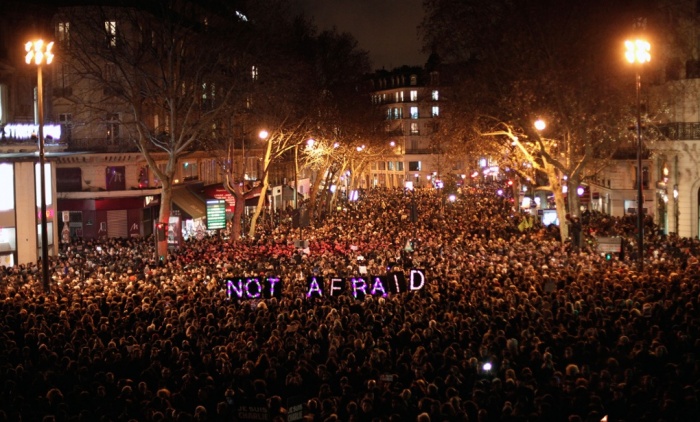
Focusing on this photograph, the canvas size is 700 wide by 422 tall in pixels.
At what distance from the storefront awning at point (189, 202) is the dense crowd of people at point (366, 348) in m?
20.6

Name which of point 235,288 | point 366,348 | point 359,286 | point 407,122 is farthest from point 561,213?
point 407,122

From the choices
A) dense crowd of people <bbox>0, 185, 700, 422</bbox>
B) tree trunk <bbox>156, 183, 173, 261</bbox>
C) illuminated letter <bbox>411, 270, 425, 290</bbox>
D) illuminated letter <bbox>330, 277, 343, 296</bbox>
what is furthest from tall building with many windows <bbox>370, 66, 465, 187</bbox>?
illuminated letter <bbox>330, 277, 343, 296</bbox>

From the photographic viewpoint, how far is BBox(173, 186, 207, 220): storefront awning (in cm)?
4625

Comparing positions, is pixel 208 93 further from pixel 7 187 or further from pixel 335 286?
pixel 335 286

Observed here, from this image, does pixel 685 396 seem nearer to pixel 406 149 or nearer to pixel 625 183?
pixel 625 183

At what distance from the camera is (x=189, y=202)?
4766 cm

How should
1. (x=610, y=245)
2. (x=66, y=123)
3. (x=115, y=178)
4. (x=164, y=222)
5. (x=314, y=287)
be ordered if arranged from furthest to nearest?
(x=115, y=178) < (x=66, y=123) < (x=164, y=222) < (x=610, y=245) < (x=314, y=287)

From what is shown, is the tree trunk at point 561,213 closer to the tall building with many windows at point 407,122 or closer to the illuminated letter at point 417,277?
the illuminated letter at point 417,277

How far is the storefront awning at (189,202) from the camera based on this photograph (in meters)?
46.2

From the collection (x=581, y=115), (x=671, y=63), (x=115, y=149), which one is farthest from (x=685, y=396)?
(x=115, y=149)

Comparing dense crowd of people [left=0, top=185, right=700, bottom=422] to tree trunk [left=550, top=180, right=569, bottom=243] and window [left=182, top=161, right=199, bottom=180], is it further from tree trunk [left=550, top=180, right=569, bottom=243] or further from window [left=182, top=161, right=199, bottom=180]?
window [left=182, top=161, right=199, bottom=180]

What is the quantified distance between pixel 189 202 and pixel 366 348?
34.7 metres

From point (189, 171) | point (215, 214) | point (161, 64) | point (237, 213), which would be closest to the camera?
point (161, 64)

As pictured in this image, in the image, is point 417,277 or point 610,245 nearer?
point 417,277
